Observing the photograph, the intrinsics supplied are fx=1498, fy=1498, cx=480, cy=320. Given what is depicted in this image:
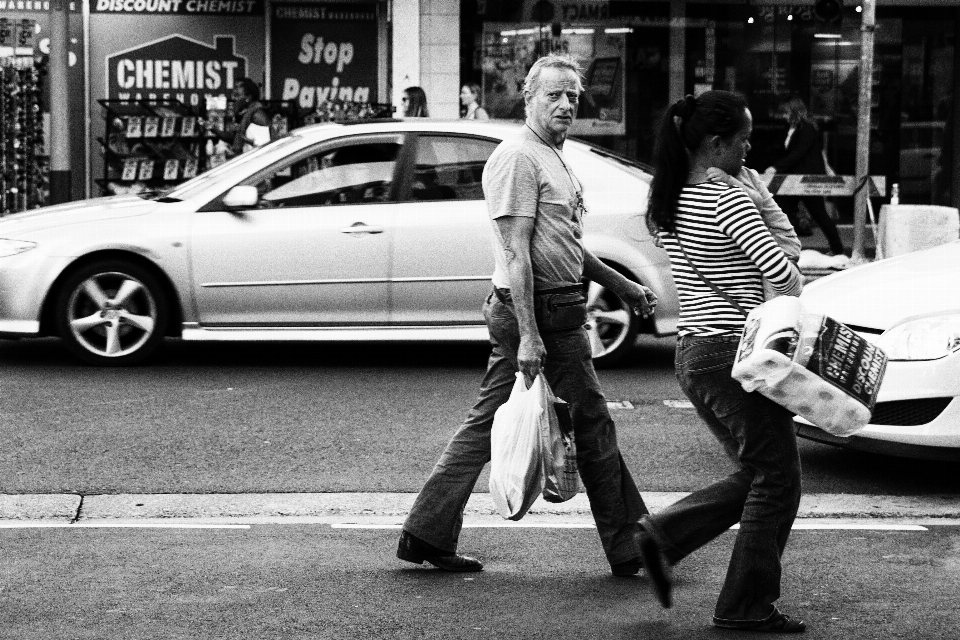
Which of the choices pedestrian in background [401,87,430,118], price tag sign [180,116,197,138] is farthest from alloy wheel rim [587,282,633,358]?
price tag sign [180,116,197,138]

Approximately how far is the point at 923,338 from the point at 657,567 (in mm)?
2394

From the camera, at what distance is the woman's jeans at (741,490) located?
4.35 m

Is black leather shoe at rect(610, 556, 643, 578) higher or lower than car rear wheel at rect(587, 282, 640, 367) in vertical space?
lower

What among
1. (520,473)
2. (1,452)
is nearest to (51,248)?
(1,452)

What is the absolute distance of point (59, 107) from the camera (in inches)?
635

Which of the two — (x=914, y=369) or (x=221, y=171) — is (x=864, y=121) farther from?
(x=914, y=369)

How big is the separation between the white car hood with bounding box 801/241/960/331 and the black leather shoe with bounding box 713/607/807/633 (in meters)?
2.14

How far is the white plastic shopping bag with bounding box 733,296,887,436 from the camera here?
4133 millimetres

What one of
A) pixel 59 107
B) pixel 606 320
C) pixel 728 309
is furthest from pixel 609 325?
pixel 59 107

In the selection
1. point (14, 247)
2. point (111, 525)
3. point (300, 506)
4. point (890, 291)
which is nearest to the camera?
point (111, 525)

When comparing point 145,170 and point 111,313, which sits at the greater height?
point 145,170

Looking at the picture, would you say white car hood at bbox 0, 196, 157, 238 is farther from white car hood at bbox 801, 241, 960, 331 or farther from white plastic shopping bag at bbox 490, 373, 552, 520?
white plastic shopping bag at bbox 490, 373, 552, 520

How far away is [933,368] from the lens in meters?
6.27

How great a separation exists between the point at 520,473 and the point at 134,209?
5.37 m
